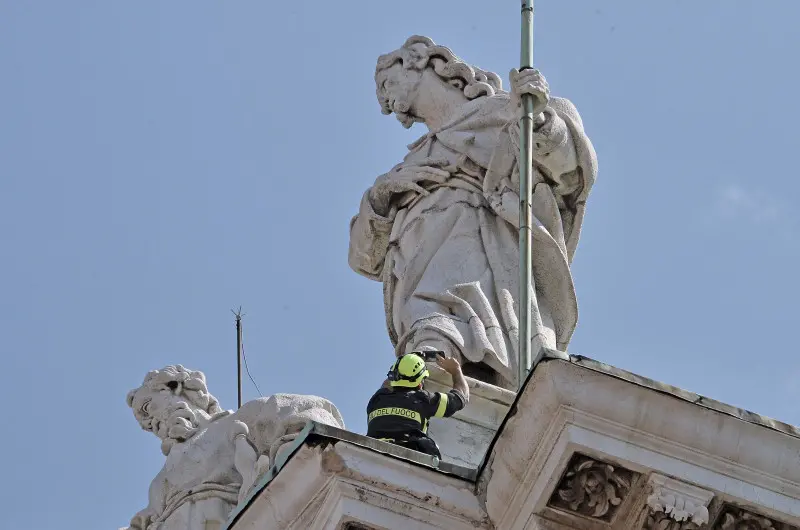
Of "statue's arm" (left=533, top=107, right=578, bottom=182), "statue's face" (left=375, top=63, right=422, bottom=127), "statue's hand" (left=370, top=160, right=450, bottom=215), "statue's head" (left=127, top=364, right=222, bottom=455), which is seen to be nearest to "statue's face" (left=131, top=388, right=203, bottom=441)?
"statue's head" (left=127, top=364, right=222, bottom=455)

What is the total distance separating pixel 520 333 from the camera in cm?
1409

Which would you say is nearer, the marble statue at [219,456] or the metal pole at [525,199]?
the metal pole at [525,199]

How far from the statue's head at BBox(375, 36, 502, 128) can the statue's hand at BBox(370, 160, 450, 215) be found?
772 mm

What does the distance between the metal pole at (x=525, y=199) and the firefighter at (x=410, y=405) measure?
37cm

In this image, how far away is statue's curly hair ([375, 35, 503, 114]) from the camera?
A: 17516mm

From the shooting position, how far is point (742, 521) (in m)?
11.6

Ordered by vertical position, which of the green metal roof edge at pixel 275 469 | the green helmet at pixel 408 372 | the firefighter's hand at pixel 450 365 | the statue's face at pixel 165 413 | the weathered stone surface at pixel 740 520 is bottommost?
the green metal roof edge at pixel 275 469

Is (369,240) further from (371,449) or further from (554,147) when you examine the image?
(371,449)

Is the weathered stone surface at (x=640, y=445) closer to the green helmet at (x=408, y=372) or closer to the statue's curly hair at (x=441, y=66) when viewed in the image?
the green helmet at (x=408, y=372)

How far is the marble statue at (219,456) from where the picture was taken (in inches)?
605

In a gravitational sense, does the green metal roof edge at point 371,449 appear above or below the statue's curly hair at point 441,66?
below

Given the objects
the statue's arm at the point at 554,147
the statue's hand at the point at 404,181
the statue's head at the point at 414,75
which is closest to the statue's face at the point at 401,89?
the statue's head at the point at 414,75

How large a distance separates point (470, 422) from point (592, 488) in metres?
2.54

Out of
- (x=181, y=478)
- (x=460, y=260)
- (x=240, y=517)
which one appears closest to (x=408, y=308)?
(x=460, y=260)
